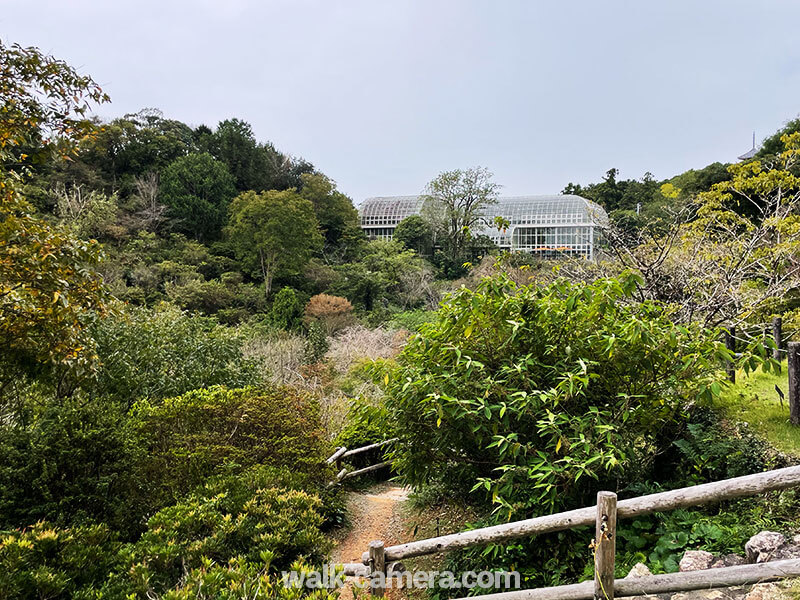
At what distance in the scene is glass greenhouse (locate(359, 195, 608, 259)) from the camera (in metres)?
26.8

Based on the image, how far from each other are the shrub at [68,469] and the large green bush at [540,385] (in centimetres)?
226

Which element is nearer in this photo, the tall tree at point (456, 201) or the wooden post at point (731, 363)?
the wooden post at point (731, 363)

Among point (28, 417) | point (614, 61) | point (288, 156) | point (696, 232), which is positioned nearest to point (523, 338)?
point (28, 417)

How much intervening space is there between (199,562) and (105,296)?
7.92 ft

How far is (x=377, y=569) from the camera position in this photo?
2.84m

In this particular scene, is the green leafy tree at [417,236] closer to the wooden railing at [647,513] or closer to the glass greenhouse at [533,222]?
the glass greenhouse at [533,222]

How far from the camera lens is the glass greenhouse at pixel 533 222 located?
1054 inches

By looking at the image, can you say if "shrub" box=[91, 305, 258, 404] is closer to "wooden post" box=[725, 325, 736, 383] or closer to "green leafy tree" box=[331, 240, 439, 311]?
"wooden post" box=[725, 325, 736, 383]

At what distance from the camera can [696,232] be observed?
7906mm

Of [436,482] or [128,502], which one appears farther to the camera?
[436,482]

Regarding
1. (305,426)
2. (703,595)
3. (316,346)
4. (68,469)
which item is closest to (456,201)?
(316,346)

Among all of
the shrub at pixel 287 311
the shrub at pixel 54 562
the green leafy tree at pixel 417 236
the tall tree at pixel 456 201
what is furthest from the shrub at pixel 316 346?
the green leafy tree at pixel 417 236

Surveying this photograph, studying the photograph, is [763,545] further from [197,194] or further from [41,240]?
[197,194]

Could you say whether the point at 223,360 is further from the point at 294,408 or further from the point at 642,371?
the point at 642,371
